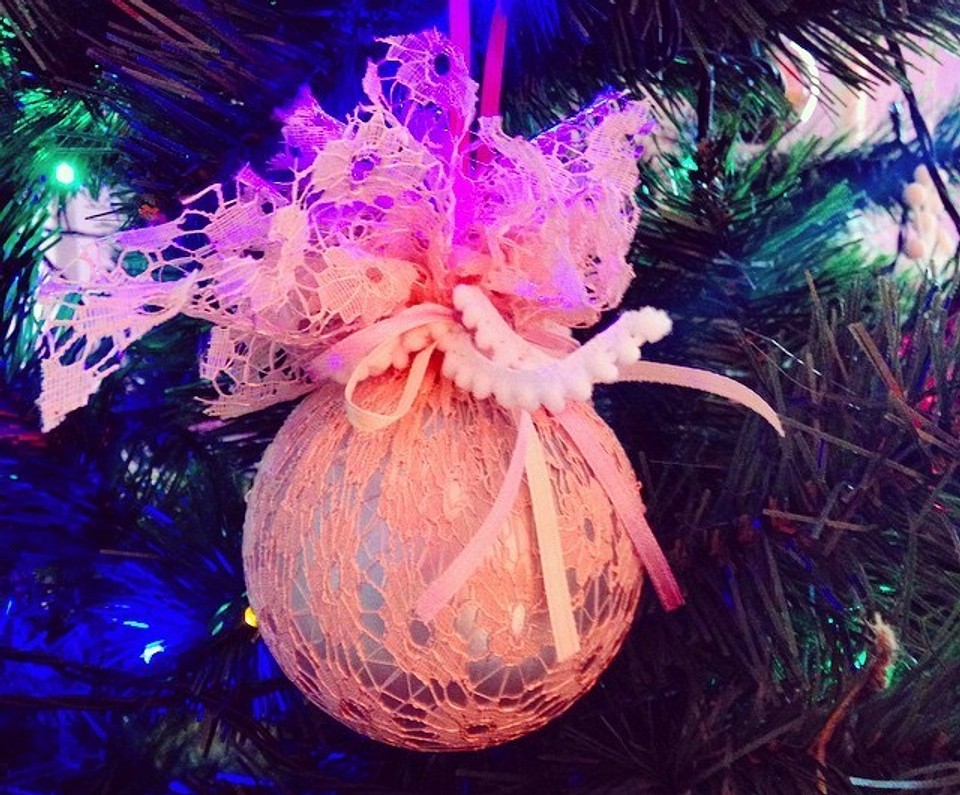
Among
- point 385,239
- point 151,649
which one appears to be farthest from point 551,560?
point 151,649

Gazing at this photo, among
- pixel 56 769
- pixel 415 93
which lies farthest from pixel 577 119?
pixel 56 769

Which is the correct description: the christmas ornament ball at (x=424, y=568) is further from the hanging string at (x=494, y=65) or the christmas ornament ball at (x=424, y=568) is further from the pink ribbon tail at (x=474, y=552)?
the hanging string at (x=494, y=65)

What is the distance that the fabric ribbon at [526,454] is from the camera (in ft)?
1.02

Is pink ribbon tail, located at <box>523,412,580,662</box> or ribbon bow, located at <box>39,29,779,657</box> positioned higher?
ribbon bow, located at <box>39,29,779,657</box>

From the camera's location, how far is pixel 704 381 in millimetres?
353

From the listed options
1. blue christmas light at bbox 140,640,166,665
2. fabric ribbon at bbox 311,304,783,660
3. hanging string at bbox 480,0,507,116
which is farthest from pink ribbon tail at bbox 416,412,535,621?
blue christmas light at bbox 140,640,166,665

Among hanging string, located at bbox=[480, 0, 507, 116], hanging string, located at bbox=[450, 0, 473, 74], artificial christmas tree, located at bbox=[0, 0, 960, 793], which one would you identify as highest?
hanging string, located at bbox=[450, 0, 473, 74]

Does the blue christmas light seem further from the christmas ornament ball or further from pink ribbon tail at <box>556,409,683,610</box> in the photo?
pink ribbon tail at <box>556,409,683,610</box>

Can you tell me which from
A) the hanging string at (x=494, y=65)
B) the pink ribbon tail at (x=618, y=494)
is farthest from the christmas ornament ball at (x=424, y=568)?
the hanging string at (x=494, y=65)

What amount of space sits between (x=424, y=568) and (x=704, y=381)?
5.3 inches

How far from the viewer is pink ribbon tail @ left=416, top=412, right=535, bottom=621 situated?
31cm

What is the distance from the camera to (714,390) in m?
0.35

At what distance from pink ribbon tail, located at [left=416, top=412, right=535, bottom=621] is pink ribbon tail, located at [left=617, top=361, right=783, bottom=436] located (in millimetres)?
63

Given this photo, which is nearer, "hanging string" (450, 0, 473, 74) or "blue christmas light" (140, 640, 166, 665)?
"hanging string" (450, 0, 473, 74)
